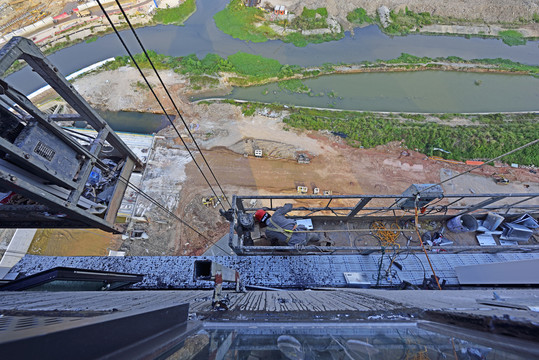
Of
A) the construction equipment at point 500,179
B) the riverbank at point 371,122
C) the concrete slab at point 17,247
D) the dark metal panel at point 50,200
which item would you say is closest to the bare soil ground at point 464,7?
the riverbank at point 371,122

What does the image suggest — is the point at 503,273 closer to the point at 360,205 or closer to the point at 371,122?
the point at 360,205

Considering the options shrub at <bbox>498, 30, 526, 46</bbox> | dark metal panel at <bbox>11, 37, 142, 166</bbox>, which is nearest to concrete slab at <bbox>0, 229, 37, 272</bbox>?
dark metal panel at <bbox>11, 37, 142, 166</bbox>

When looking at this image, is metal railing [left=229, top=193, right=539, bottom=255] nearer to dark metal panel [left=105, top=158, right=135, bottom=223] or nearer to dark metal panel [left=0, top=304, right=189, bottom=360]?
dark metal panel [left=105, top=158, right=135, bottom=223]

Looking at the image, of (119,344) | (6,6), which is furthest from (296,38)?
(6,6)

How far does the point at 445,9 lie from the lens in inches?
1288

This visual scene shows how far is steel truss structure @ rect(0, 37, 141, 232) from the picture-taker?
4.20m

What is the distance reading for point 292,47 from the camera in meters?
28.4

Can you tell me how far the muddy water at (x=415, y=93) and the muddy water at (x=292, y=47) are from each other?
12.7 feet

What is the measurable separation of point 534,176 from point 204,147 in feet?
80.3

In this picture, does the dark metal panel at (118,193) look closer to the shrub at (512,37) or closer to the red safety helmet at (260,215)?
the red safety helmet at (260,215)

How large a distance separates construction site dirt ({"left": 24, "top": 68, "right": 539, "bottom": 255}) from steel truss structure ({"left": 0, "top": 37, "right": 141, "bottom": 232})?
947 centimetres

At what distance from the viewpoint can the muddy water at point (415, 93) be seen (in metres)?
23.5

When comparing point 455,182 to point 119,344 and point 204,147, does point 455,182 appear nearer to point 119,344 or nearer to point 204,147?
point 204,147

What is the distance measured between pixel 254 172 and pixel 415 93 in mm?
18248
